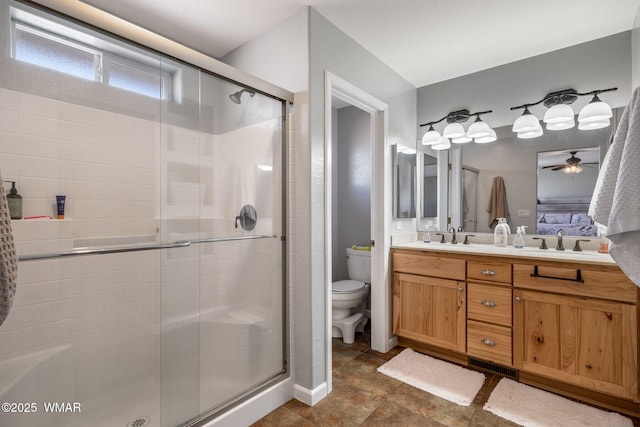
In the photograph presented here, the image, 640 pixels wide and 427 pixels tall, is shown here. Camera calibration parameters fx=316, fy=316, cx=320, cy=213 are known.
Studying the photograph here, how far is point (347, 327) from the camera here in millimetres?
2822

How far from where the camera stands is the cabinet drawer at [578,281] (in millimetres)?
1765

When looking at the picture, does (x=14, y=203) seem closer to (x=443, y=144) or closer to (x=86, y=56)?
(x=86, y=56)

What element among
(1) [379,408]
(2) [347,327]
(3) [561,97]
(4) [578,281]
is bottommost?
(1) [379,408]

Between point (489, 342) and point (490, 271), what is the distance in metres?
0.49

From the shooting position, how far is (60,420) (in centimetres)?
139

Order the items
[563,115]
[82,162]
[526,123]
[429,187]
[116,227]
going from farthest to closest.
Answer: [429,187] < [526,123] < [563,115] < [116,227] < [82,162]

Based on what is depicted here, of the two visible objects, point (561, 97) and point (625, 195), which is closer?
point (625, 195)

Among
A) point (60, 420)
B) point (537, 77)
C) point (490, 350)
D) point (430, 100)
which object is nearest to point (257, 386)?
point (60, 420)

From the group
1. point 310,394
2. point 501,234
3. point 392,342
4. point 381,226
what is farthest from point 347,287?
point 501,234

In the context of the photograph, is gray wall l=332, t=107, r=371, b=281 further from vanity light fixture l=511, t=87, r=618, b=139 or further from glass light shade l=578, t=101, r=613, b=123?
glass light shade l=578, t=101, r=613, b=123

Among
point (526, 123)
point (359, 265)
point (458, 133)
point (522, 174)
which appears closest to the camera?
point (526, 123)

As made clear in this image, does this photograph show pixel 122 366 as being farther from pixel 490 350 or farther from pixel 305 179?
pixel 490 350

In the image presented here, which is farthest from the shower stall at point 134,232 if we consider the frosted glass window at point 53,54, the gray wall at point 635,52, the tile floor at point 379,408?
the gray wall at point 635,52

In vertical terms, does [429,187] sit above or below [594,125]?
below
